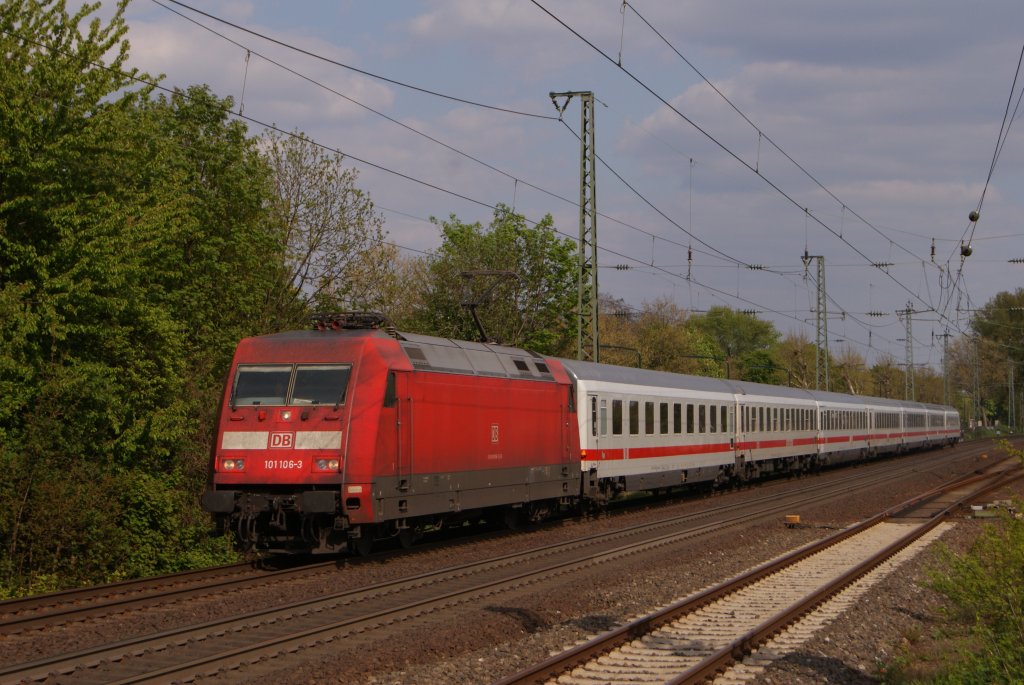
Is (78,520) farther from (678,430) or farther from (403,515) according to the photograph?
(678,430)

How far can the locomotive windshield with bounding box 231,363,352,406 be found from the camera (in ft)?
51.1

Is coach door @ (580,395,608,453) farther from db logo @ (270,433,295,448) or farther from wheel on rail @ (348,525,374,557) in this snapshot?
db logo @ (270,433,295,448)

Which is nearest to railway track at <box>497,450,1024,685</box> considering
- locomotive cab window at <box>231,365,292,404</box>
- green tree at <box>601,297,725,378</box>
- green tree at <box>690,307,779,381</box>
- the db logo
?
the db logo

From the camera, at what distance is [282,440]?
15391mm

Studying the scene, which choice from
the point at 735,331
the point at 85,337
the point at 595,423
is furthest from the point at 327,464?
the point at 735,331

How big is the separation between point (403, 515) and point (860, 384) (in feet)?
311

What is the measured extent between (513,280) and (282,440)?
89.6ft

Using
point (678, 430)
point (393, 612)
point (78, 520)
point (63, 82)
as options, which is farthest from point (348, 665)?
point (678, 430)

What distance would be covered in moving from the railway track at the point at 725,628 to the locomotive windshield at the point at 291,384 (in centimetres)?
596

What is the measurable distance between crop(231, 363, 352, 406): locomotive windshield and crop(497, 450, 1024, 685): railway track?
596cm

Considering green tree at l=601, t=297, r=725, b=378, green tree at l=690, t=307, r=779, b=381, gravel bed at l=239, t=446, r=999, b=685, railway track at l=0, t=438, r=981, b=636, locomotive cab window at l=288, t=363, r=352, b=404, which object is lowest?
gravel bed at l=239, t=446, r=999, b=685

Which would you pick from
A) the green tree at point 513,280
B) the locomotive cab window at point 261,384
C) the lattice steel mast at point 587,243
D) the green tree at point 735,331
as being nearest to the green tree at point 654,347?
the green tree at point 513,280

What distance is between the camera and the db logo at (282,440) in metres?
15.3

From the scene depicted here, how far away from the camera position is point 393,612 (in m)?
12.2
